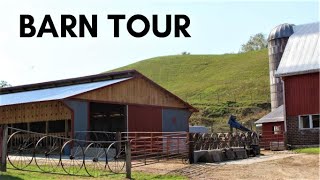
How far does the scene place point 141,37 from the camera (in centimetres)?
1752

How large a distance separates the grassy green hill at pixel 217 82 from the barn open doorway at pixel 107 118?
78.0ft

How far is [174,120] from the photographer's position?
32.9 meters

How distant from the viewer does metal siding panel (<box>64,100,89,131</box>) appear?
25.7 metres

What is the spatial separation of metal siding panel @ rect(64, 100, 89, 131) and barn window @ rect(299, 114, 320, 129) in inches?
487

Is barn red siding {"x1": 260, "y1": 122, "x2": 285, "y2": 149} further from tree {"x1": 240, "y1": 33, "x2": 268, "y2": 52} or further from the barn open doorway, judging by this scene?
tree {"x1": 240, "y1": 33, "x2": 268, "y2": 52}

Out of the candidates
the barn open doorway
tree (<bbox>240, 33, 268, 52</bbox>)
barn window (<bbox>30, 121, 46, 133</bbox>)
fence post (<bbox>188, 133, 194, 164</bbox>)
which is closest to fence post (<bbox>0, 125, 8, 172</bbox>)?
fence post (<bbox>188, 133, 194, 164</bbox>)

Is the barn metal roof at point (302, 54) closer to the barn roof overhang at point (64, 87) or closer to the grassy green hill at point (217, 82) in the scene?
the barn roof overhang at point (64, 87)

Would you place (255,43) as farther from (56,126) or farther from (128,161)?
(128,161)

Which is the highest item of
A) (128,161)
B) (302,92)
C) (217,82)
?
(217,82)

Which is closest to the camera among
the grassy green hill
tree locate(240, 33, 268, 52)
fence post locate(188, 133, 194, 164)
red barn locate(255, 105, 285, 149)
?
fence post locate(188, 133, 194, 164)

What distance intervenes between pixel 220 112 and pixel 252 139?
35.6 meters

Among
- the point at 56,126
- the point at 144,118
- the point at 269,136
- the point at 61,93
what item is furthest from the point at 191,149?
the point at 269,136

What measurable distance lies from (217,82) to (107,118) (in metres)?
50.8

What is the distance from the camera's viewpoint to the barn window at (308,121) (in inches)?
1137
